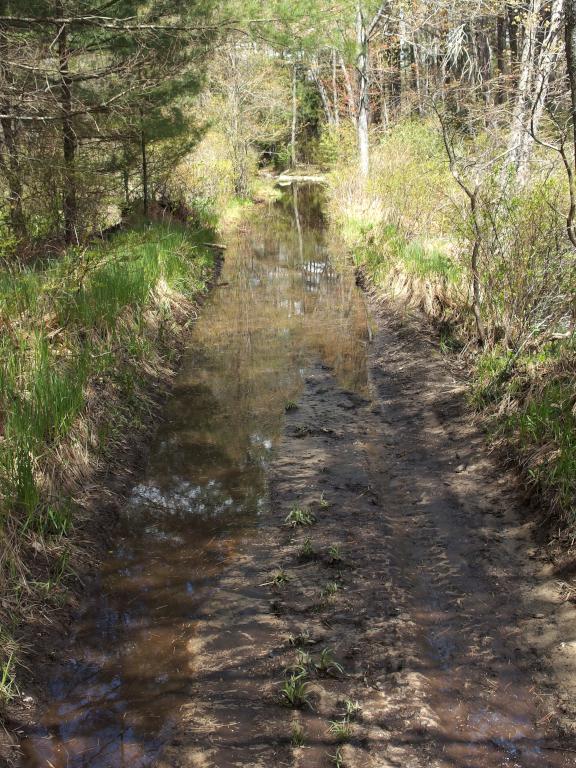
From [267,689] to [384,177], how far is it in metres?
13.0

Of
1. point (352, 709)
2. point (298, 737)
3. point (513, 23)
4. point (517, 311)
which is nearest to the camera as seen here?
point (298, 737)

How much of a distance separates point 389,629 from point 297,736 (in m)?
0.91

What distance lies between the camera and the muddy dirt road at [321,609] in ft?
9.50

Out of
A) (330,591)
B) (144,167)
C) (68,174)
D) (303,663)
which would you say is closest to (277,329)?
(68,174)

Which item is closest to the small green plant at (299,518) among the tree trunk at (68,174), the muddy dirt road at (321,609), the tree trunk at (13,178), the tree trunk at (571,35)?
the muddy dirt road at (321,609)

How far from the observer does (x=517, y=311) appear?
622 cm

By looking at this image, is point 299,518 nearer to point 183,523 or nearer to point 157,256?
point 183,523

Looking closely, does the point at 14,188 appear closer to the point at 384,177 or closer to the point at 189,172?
the point at 384,177

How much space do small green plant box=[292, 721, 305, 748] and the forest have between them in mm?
209

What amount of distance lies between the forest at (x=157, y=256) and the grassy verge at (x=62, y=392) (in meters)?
0.02

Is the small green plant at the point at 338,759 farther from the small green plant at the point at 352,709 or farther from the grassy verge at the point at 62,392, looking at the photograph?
the grassy verge at the point at 62,392

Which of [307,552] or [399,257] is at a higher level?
[399,257]

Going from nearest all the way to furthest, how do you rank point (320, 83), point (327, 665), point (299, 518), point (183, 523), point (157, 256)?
1. point (327, 665)
2. point (299, 518)
3. point (183, 523)
4. point (157, 256)
5. point (320, 83)

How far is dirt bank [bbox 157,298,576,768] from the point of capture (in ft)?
9.39
